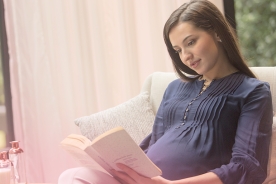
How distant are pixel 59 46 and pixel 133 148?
1.67m

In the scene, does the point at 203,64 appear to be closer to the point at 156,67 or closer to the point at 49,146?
the point at 156,67

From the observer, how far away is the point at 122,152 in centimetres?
111

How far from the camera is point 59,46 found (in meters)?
2.63

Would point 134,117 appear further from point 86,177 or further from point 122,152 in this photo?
point 122,152

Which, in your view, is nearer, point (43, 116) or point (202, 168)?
point (202, 168)

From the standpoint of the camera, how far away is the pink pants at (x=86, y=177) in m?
1.23

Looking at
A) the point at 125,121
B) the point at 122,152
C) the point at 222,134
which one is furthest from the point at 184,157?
the point at 125,121

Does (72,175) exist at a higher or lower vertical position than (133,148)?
lower

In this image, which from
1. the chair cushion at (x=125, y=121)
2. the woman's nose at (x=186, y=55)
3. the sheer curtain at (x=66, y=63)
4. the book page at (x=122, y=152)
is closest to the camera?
the book page at (x=122, y=152)

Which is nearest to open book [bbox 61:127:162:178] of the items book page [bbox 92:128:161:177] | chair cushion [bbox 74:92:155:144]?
book page [bbox 92:128:161:177]

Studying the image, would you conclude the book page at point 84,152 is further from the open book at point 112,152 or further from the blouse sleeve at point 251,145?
the blouse sleeve at point 251,145

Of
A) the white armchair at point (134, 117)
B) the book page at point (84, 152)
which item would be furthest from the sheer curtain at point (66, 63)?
the book page at point (84, 152)

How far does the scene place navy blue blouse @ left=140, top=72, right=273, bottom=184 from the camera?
1.26 metres

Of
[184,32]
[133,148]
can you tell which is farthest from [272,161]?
[133,148]
